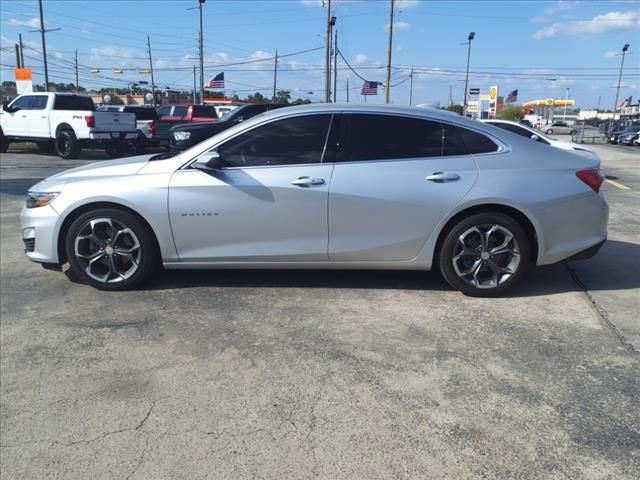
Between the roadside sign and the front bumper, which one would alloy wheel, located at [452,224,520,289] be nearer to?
the front bumper

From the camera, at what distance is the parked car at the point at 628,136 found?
3484 cm

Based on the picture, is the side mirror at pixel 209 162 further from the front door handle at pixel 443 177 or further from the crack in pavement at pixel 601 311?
the crack in pavement at pixel 601 311

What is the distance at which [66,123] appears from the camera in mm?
16984

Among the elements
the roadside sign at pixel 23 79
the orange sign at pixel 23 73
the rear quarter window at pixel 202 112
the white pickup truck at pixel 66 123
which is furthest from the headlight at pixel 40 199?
the orange sign at pixel 23 73

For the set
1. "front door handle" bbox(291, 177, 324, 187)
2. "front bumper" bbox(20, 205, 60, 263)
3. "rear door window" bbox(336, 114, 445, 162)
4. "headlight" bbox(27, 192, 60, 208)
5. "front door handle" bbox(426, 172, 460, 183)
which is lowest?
"front bumper" bbox(20, 205, 60, 263)

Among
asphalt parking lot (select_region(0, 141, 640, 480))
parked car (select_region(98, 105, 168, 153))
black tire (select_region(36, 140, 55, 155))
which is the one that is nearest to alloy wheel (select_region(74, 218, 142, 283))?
asphalt parking lot (select_region(0, 141, 640, 480))

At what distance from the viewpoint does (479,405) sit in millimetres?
2910

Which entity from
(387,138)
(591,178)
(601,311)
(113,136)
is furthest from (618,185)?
(113,136)

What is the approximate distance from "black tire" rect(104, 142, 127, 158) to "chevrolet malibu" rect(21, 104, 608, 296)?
13745mm

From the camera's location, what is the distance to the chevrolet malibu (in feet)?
14.2

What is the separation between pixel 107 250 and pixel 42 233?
578 millimetres

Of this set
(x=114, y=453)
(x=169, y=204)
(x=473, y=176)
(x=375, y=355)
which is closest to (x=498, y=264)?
(x=473, y=176)

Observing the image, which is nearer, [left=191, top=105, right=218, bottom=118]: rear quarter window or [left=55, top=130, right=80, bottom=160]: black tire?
[left=55, top=130, right=80, bottom=160]: black tire

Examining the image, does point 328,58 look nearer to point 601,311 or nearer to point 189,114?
point 189,114
